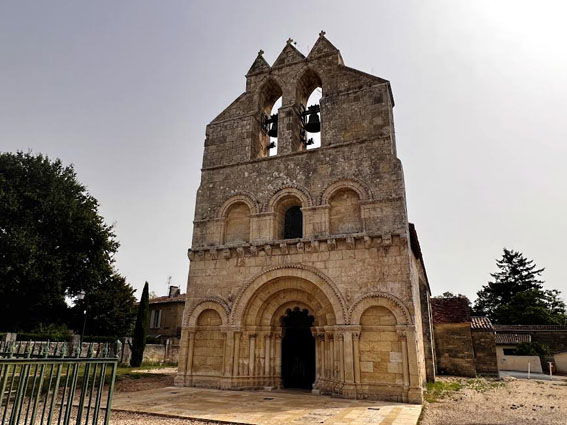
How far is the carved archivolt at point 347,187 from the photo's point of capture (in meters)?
13.1

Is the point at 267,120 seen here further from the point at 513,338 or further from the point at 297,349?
the point at 513,338

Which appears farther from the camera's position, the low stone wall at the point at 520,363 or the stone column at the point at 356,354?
the low stone wall at the point at 520,363

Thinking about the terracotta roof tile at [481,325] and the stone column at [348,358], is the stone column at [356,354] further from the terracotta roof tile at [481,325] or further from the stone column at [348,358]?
the terracotta roof tile at [481,325]

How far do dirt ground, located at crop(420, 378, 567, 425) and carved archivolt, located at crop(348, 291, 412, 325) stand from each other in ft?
7.95

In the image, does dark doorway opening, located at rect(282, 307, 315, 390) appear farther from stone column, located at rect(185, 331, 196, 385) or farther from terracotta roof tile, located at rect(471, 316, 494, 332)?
terracotta roof tile, located at rect(471, 316, 494, 332)

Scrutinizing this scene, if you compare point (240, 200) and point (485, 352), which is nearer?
point (240, 200)

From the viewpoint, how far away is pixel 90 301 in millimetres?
25703

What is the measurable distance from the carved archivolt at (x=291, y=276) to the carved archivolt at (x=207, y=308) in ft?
1.28

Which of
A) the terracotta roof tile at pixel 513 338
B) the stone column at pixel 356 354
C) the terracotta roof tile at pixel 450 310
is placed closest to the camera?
the stone column at pixel 356 354

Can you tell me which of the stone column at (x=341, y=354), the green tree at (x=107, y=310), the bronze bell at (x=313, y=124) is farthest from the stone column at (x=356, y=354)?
the green tree at (x=107, y=310)

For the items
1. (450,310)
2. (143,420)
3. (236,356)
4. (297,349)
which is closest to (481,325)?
(450,310)

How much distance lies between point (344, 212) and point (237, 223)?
167 inches

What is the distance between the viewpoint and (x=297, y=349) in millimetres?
13734

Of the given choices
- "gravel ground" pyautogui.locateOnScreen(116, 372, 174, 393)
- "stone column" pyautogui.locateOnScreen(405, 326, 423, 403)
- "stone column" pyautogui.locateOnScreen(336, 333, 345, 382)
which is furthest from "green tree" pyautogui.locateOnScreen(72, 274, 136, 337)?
"stone column" pyautogui.locateOnScreen(405, 326, 423, 403)
